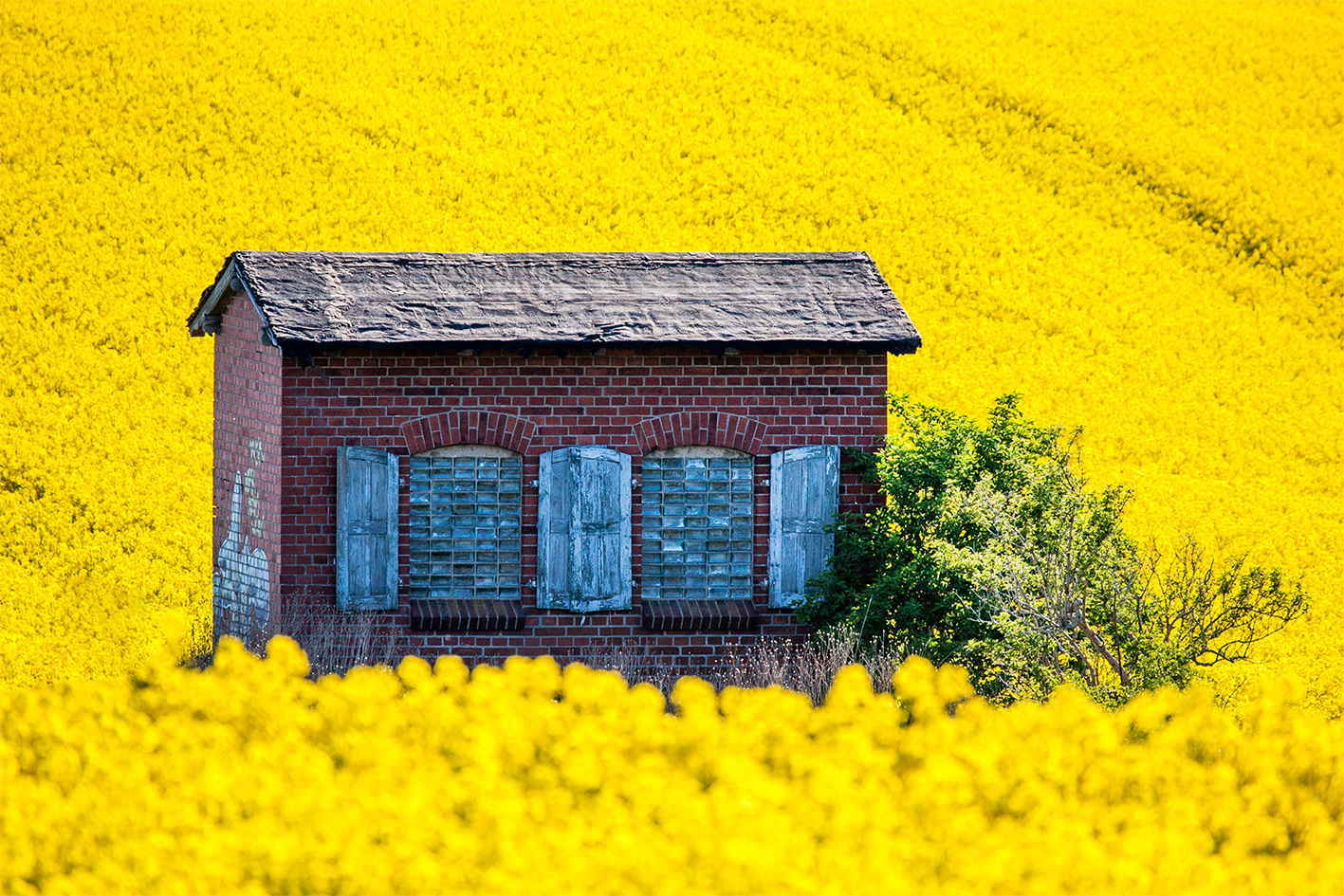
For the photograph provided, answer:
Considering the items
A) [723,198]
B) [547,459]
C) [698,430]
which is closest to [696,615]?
[698,430]

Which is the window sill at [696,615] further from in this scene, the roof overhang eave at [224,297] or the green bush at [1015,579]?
the roof overhang eave at [224,297]

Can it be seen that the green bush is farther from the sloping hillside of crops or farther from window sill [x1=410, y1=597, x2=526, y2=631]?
the sloping hillside of crops

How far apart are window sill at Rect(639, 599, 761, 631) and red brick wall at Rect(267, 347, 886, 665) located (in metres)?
0.09

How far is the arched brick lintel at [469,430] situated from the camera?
1338 cm

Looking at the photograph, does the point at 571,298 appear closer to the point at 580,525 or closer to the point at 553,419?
the point at 553,419

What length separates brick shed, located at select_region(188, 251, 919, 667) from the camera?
43.7 ft

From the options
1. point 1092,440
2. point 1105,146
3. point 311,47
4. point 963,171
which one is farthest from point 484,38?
point 1092,440

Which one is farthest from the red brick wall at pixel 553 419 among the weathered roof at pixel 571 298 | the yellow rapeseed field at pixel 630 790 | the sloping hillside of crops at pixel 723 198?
the yellow rapeseed field at pixel 630 790

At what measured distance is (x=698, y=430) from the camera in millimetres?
13633

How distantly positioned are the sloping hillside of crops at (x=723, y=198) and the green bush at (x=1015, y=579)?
14.9ft

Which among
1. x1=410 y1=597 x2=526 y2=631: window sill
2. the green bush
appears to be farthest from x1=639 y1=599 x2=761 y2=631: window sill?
x1=410 y1=597 x2=526 y2=631: window sill

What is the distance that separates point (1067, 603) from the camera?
1161cm

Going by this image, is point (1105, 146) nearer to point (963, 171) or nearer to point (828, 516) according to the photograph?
point (963, 171)

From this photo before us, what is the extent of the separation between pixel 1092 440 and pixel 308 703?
17.4 meters
